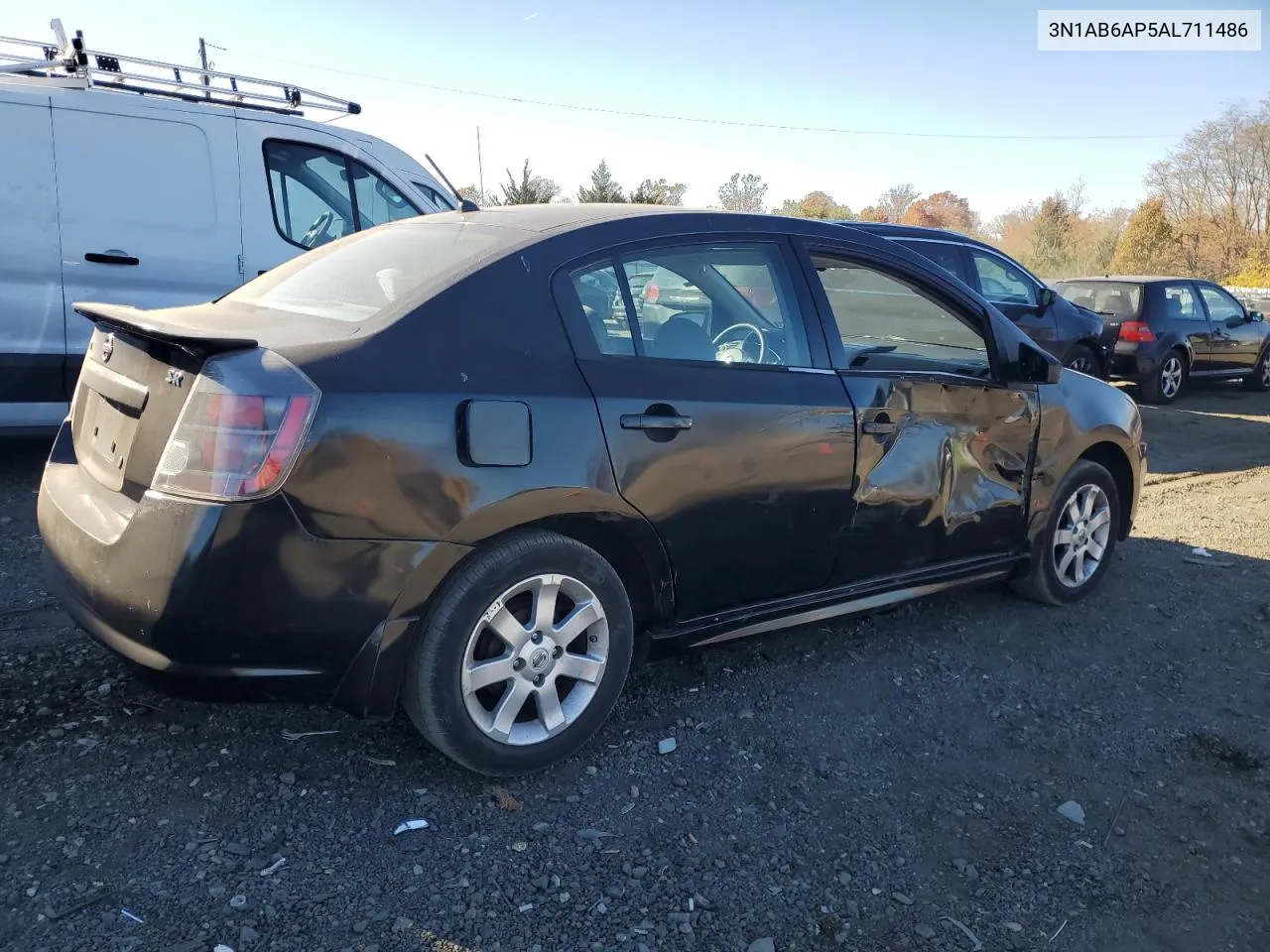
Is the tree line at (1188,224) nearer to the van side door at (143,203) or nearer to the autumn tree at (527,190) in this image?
the autumn tree at (527,190)

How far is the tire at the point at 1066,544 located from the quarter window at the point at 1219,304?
10.2 metres

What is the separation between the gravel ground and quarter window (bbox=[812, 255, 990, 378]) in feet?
3.96

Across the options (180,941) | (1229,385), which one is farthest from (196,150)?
(1229,385)

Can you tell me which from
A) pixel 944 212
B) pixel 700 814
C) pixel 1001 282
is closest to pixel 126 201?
pixel 700 814

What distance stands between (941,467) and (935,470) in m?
0.04

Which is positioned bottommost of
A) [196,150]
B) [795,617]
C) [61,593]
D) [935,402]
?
[795,617]

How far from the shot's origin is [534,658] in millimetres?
2959

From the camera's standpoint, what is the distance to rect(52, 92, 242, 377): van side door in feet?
19.0

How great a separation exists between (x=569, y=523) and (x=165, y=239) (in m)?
4.32

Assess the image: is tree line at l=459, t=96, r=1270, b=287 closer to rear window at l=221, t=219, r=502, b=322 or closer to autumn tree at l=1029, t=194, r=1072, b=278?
autumn tree at l=1029, t=194, r=1072, b=278

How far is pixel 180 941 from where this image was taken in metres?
2.28

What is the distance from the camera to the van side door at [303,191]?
20.9 feet

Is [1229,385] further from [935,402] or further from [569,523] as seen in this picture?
[569,523]

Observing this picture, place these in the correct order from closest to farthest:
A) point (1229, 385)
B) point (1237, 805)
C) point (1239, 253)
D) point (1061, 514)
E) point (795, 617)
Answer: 1. point (1237, 805)
2. point (795, 617)
3. point (1061, 514)
4. point (1229, 385)
5. point (1239, 253)
